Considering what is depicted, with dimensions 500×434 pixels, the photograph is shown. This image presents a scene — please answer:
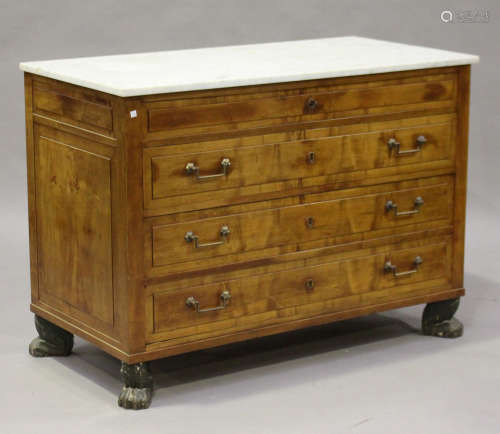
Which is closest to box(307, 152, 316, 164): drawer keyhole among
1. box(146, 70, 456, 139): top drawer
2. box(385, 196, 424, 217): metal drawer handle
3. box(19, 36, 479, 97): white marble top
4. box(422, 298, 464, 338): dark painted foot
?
box(146, 70, 456, 139): top drawer

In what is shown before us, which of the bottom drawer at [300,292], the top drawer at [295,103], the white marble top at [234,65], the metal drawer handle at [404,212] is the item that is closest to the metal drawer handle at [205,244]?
the bottom drawer at [300,292]

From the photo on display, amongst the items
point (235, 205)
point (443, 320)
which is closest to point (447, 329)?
point (443, 320)

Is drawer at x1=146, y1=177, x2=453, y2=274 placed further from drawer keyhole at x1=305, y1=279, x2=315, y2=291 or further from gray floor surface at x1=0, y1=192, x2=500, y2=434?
gray floor surface at x1=0, y1=192, x2=500, y2=434

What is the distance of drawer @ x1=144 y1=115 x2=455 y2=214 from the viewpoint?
511cm

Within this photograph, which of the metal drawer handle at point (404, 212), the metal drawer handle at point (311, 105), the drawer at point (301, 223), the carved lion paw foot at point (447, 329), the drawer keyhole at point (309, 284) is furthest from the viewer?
the carved lion paw foot at point (447, 329)

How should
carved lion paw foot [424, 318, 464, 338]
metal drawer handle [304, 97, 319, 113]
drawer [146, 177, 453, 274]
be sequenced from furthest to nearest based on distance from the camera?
carved lion paw foot [424, 318, 464, 338] → metal drawer handle [304, 97, 319, 113] → drawer [146, 177, 453, 274]

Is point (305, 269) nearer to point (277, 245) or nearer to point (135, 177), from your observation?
point (277, 245)

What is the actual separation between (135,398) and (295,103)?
1142mm

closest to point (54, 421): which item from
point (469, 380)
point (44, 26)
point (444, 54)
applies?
point (469, 380)

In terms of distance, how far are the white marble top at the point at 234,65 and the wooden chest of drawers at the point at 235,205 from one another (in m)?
0.03

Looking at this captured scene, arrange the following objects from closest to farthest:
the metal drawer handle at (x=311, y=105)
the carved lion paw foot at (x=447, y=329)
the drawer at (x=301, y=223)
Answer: the drawer at (x=301, y=223) → the metal drawer handle at (x=311, y=105) → the carved lion paw foot at (x=447, y=329)

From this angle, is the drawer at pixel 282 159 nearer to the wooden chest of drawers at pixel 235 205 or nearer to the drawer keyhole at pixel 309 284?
the wooden chest of drawers at pixel 235 205

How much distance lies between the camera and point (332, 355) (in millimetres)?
5715

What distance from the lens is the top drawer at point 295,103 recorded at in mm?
5082
